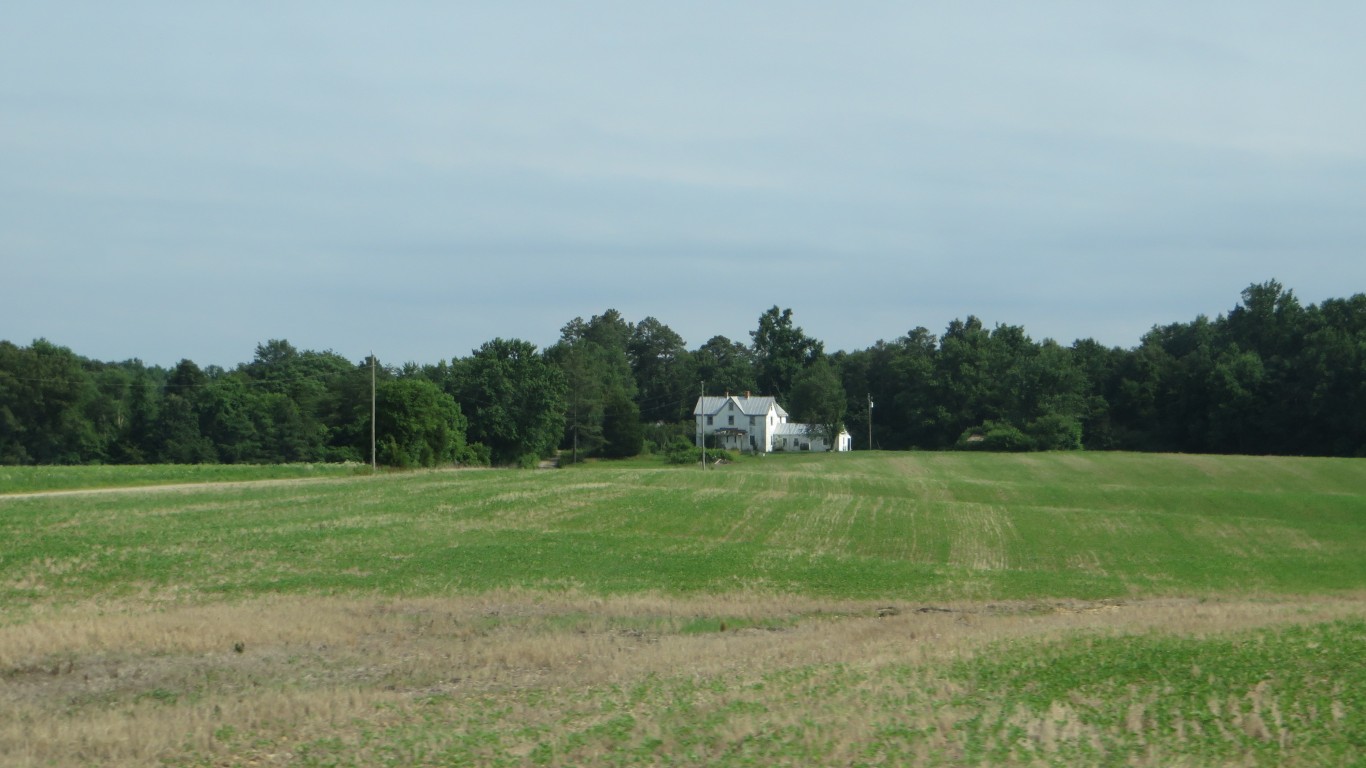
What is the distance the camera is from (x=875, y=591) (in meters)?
31.4

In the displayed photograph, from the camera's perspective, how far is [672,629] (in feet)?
80.4

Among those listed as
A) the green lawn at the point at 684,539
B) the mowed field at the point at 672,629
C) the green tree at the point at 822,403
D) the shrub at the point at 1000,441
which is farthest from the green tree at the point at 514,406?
the mowed field at the point at 672,629

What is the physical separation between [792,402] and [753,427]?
6543 millimetres

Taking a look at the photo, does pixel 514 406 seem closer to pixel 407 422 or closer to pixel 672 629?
pixel 407 422

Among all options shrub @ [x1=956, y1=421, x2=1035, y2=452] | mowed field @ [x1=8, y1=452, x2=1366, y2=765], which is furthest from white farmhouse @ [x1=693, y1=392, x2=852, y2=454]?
mowed field @ [x1=8, y1=452, x2=1366, y2=765]

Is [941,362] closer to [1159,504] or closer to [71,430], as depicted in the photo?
[1159,504]

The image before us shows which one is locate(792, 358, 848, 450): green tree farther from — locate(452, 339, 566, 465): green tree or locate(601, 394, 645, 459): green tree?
locate(452, 339, 566, 465): green tree

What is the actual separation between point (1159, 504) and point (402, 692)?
160 ft

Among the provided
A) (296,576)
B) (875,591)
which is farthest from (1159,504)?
(296,576)

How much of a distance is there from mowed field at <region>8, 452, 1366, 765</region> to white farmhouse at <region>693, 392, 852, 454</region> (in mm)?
101469

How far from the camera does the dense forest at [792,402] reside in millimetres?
111000

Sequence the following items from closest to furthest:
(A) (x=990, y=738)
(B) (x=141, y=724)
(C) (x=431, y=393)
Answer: (A) (x=990, y=738), (B) (x=141, y=724), (C) (x=431, y=393)

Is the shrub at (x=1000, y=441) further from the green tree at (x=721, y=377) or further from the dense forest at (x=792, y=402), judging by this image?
the green tree at (x=721, y=377)

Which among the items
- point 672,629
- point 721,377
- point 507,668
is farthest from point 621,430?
point 507,668
